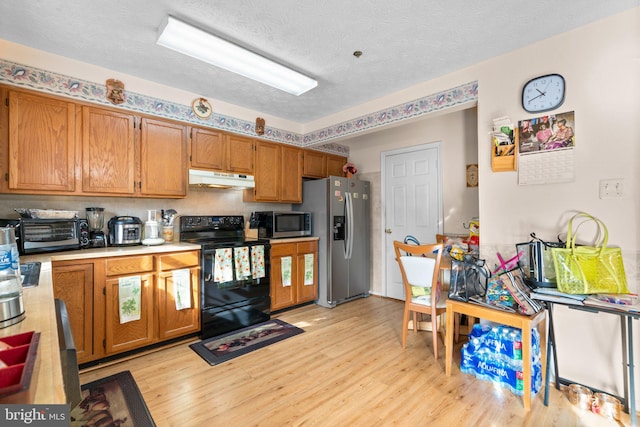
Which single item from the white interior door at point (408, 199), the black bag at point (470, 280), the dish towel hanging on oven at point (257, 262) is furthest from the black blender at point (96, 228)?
the white interior door at point (408, 199)

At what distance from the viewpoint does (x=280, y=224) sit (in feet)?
12.1

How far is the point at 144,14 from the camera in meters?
1.88

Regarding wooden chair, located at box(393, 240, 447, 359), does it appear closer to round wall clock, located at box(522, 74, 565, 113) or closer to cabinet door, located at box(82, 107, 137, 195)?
round wall clock, located at box(522, 74, 565, 113)

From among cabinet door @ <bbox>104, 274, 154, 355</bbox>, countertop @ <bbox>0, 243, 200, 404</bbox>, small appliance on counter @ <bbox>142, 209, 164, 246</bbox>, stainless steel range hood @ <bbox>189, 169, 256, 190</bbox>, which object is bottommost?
cabinet door @ <bbox>104, 274, 154, 355</bbox>

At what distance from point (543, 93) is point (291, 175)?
9.01 ft

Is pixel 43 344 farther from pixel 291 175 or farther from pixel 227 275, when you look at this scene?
pixel 291 175

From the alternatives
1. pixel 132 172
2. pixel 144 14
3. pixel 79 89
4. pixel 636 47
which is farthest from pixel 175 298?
pixel 636 47

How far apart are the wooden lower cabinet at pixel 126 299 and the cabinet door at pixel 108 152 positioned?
683 mm

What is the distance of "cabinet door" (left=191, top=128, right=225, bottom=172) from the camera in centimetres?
312

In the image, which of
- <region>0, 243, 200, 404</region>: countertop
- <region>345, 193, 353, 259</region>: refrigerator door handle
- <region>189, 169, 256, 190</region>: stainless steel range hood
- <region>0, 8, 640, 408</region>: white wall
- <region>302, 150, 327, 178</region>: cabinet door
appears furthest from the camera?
<region>302, 150, 327, 178</region>: cabinet door

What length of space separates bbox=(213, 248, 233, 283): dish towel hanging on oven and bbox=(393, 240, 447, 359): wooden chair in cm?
167

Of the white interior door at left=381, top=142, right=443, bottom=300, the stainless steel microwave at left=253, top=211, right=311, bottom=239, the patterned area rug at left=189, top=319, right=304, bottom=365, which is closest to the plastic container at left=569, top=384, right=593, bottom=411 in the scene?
the white interior door at left=381, top=142, right=443, bottom=300

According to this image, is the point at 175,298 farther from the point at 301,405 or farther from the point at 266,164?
the point at 266,164

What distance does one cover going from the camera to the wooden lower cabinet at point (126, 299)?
7.38 feet
